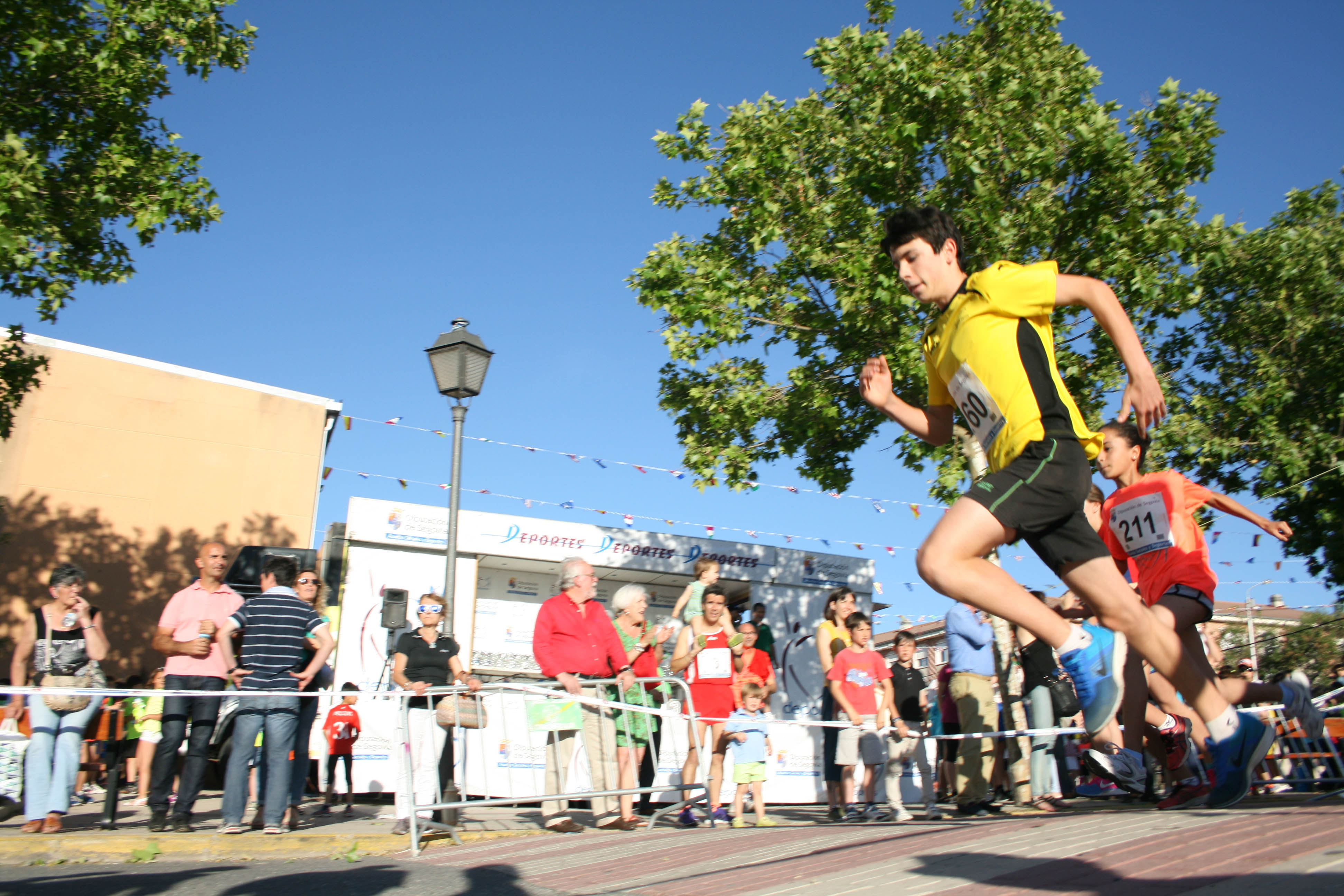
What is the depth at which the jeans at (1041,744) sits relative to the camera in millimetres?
8375

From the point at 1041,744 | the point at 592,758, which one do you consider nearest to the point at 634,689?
the point at 592,758

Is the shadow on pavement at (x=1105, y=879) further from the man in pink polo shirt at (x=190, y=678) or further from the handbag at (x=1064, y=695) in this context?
the man in pink polo shirt at (x=190, y=678)

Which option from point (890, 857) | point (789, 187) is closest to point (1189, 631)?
point (890, 857)

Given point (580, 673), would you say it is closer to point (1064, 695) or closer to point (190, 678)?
point (190, 678)

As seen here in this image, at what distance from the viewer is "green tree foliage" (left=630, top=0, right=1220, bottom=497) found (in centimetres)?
1240

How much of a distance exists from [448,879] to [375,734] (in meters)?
7.28

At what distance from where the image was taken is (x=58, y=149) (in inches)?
432

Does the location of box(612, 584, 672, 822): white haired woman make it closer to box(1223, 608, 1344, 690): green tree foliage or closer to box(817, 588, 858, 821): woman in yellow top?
box(817, 588, 858, 821): woman in yellow top

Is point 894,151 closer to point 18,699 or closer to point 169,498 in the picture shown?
point 18,699

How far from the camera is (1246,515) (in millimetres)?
5219

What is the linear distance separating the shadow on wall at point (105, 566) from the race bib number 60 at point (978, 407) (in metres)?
19.3

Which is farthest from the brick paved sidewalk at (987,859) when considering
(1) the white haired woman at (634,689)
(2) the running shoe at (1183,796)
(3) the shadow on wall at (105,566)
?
(3) the shadow on wall at (105,566)

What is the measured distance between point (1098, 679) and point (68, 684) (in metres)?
6.41

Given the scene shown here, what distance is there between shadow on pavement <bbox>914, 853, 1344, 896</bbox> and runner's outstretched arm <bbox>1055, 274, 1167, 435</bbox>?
1.35 meters
